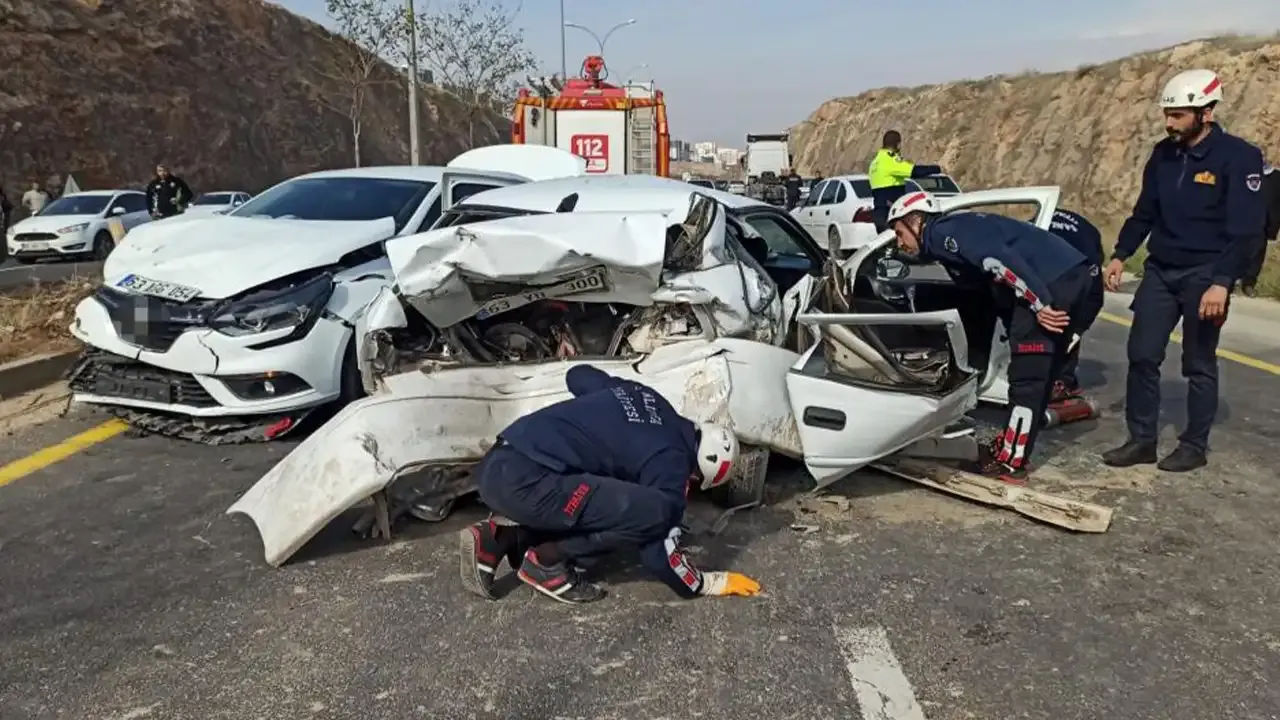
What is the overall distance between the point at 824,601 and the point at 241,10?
45.1 m

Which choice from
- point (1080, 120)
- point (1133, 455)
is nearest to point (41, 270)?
point (1133, 455)

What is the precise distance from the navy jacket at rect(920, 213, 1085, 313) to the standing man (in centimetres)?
1319

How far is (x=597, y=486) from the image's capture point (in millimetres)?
3465

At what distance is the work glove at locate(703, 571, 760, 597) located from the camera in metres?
3.68

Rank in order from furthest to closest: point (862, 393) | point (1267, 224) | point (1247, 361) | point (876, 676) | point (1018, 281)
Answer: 1. point (1247, 361)
2. point (1267, 224)
3. point (1018, 281)
4. point (862, 393)
5. point (876, 676)

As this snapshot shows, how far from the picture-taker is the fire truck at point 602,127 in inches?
583

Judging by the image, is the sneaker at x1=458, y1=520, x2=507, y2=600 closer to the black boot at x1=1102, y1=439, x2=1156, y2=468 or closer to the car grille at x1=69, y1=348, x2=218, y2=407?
the car grille at x1=69, y1=348, x2=218, y2=407

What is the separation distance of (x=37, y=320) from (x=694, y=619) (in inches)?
258

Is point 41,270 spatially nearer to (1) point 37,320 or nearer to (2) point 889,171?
(1) point 37,320

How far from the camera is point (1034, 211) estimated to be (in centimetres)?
552

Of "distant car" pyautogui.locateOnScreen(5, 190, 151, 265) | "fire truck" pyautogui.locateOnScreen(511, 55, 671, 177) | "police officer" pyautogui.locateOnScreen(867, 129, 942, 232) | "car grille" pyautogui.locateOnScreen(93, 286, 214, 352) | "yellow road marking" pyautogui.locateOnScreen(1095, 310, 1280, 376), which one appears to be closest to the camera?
"car grille" pyautogui.locateOnScreen(93, 286, 214, 352)

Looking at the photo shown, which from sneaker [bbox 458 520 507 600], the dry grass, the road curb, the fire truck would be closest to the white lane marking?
sneaker [bbox 458 520 507 600]

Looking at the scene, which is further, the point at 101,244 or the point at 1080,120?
the point at 1080,120

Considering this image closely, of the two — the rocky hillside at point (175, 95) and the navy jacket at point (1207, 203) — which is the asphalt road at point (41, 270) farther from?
the navy jacket at point (1207, 203)
